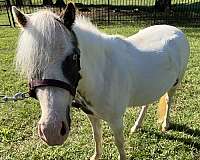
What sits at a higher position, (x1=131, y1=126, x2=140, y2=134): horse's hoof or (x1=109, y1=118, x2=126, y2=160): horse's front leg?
(x1=109, y1=118, x2=126, y2=160): horse's front leg

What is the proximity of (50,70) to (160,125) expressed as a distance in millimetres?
2643

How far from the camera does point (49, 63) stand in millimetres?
2156

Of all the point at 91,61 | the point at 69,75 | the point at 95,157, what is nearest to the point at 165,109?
the point at 95,157

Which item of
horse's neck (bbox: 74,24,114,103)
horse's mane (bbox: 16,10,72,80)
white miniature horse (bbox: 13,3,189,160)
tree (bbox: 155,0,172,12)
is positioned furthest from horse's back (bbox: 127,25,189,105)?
tree (bbox: 155,0,172,12)

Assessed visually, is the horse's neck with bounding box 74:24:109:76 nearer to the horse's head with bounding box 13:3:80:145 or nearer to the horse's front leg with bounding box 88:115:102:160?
the horse's head with bounding box 13:3:80:145

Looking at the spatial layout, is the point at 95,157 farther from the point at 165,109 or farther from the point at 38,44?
the point at 38,44

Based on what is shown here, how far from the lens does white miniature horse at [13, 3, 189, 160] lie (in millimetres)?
2166

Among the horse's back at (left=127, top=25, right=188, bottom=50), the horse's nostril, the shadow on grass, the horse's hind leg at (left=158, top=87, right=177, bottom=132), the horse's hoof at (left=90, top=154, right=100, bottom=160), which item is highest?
the horse's back at (left=127, top=25, right=188, bottom=50)

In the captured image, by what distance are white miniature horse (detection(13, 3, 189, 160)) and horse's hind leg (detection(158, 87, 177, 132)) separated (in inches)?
0.5

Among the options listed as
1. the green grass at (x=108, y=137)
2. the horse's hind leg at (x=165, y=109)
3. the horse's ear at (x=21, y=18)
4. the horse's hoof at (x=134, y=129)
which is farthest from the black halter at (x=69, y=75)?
the horse's hind leg at (x=165, y=109)

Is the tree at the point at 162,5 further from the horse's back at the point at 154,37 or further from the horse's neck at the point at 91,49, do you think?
the horse's neck at the point at 91,49

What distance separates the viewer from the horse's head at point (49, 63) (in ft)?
7.05

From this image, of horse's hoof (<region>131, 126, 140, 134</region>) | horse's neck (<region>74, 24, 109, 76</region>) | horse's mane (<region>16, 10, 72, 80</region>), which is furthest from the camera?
horse's hoof (<region>131, 126, 140, 134</region>)

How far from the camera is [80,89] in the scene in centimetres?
279
